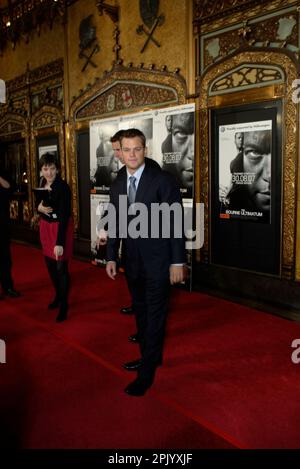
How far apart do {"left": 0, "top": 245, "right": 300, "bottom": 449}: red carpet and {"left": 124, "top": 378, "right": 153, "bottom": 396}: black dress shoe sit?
4 cm

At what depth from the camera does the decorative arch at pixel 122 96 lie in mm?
5188

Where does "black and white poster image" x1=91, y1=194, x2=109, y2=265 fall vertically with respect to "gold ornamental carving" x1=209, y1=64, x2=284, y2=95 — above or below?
below

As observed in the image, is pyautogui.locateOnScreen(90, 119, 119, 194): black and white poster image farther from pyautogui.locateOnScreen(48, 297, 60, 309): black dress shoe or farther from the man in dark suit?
the man in dark suit

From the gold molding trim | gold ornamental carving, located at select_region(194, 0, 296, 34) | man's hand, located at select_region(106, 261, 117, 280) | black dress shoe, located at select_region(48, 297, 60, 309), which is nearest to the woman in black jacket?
black dress shoe, located at select_region(48, 297, 60, 309)

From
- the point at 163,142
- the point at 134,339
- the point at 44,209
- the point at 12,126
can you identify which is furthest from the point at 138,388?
the point at 12,126

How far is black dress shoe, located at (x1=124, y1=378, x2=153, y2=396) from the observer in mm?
2520

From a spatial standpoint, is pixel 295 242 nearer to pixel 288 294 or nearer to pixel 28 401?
pixel 288 294

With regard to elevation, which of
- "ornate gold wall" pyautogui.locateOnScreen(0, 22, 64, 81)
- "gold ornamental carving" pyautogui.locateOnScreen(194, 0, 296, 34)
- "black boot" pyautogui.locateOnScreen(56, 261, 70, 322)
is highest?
"ornate gold wall" pyautogui.locateOnScreen(0, 22, 64, 81)

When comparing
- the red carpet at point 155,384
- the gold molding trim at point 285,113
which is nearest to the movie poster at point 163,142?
the gold molding trim at point 285,113

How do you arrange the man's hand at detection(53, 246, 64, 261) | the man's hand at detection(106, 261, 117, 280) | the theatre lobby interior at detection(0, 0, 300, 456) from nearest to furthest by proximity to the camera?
the theatre lobby interior at detection(0, 0, 300, 456) < the man's hand at detection(106, 261, 117, 280) < the man's hand at detection(53, 246, 64, 261)

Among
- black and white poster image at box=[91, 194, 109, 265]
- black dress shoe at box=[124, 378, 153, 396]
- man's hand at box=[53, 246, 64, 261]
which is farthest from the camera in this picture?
black and white poster image at box=[91, 194, 109, 265]

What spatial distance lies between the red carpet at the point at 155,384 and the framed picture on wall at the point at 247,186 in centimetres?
65

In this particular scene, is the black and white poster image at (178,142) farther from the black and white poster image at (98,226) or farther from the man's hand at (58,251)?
the man's hand at (58,251)
